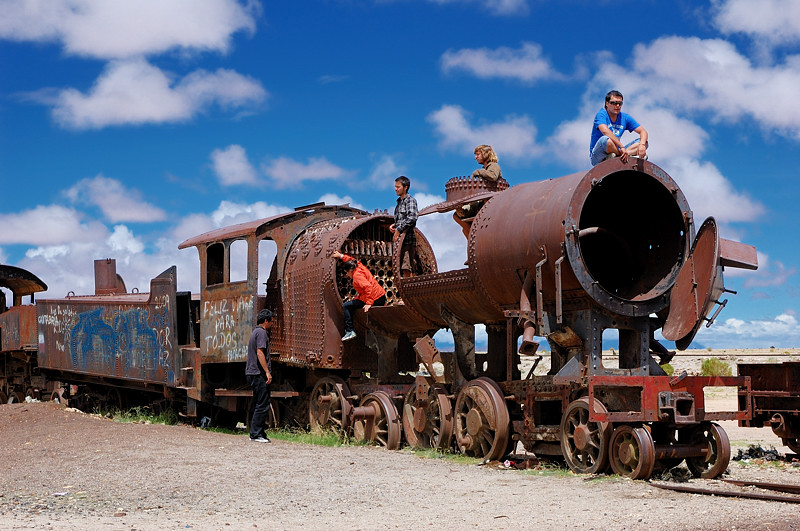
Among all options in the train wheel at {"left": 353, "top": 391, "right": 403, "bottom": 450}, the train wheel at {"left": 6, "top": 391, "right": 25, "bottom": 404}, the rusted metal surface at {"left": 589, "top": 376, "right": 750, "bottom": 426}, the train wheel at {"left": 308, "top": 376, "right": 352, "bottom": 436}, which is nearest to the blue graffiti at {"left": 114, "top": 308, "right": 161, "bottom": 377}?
the train wheel at {"left": 308, "top": 376, "right": 352, "bottom": 436}

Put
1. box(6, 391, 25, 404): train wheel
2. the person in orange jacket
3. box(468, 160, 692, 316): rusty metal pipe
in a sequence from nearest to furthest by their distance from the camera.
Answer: box(468, 160, 692, 316): rusty metal pipe, the person in orange jacket, box(6, 391, 25, 404): train wheel

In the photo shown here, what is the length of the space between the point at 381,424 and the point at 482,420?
2.37 metres

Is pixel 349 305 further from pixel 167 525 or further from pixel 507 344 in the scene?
pixel 167 525

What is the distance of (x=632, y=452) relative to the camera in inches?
334

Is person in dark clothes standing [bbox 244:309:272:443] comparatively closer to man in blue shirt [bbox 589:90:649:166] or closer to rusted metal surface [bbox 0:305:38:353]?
man in blue shirt [bbox 589:90:649:166]

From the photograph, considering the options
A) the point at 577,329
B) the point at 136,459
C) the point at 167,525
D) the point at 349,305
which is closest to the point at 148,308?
the point at 349,305

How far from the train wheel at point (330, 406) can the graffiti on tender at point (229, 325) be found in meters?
1.24

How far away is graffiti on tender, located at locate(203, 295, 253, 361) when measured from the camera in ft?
46.0

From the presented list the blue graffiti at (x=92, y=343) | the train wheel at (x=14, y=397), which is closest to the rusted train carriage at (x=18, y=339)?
the train wheel at (x=14, y=397)

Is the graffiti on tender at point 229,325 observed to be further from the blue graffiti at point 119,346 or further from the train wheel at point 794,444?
the train wheel at point 794,444

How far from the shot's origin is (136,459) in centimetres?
1022

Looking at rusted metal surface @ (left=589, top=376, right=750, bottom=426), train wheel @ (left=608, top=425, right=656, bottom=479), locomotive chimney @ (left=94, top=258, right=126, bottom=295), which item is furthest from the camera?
locomotive chimney @ (left=94, top=258, right=126, bottom=295)

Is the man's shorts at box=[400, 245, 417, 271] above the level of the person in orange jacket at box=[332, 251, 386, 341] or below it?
above

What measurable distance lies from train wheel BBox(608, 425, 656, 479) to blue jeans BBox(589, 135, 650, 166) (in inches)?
112
